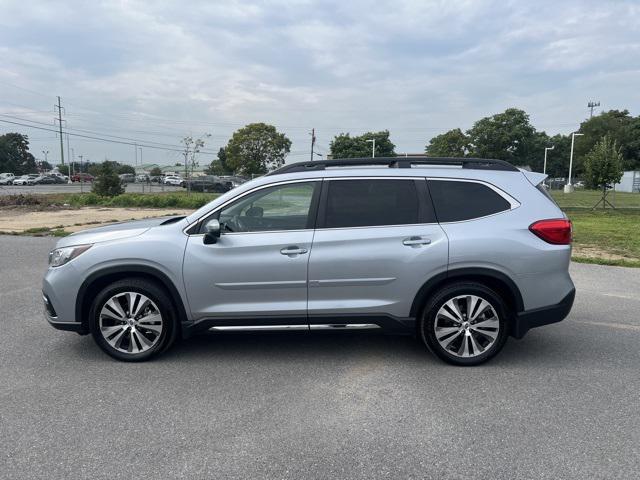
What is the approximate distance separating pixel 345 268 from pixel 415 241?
2.12 ft

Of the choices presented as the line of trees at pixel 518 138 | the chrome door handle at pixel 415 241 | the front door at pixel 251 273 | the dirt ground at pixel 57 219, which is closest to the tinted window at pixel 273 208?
the front door at pixel 251 273

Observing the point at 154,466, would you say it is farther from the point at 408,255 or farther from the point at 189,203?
the point at 189,203

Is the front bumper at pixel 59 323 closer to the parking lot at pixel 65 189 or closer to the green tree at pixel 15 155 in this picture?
the parking lot at pixel 65 189

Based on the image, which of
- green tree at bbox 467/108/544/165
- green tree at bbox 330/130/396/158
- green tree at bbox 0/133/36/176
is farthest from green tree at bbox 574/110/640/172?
green tree at bbox 0/133/36/176

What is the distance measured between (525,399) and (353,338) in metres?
1.82

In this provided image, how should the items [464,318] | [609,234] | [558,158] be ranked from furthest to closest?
[558,158] < [609,234] < [464,318]

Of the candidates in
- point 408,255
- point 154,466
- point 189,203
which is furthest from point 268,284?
point 189,203

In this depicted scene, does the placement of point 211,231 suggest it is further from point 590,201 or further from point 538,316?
point 590,201

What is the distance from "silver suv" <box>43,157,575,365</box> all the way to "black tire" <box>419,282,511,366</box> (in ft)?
0.03

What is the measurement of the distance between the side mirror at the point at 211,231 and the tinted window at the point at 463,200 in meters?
1.91

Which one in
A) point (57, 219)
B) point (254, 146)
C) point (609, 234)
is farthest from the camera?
point (254, 146)

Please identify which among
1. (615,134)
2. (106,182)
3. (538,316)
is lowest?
(538,316)

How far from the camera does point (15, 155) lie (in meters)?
92.6

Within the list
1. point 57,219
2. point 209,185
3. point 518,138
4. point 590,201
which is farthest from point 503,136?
point 57,219
